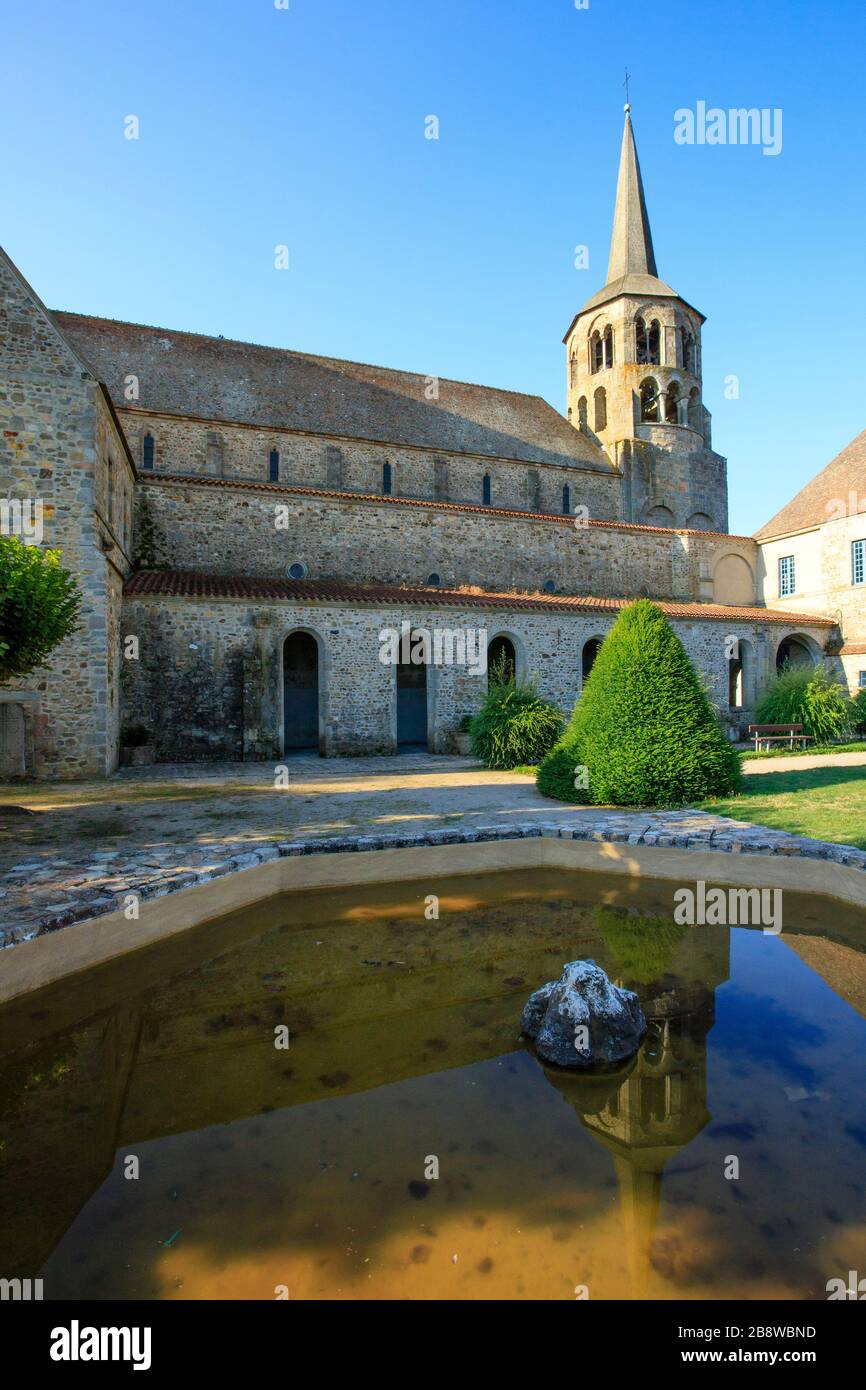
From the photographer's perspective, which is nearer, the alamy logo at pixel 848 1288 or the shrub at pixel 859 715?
the alamy logo at pixel 848 1288

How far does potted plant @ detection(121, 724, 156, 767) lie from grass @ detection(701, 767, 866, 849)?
1177 cm

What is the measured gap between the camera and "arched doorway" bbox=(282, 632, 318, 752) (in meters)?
21.5

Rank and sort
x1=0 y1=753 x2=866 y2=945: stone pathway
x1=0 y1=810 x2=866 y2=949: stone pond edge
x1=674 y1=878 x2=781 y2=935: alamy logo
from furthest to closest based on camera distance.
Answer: x1=674 y1=878 x2=781 y2=935: alamy logo
x1=0 y1=753 x2=866 y2=945: stone pathway
x1=0 y1=810 x2=866 y2=949: stone pond edge

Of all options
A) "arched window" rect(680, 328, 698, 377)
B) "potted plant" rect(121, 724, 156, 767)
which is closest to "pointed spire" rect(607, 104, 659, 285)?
"arched window" rect(680, 328, 698, 377)

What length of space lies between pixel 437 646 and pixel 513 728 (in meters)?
3.89

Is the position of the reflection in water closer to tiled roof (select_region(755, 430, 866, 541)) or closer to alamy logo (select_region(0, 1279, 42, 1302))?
alamy logo (select_region(0, 1279, 42, 1302))

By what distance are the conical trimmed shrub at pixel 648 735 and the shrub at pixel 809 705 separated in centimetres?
1137

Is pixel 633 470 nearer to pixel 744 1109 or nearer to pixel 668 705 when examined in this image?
pixel 668 705

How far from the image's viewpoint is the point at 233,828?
8203 millimetres

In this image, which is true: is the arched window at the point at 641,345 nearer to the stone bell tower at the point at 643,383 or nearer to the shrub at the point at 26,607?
the stone bell tower at the point at 643,383

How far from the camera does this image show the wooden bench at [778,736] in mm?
18406

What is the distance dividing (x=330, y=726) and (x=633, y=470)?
1902 cm

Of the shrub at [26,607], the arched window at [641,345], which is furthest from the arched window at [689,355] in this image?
the shrub at [26,607]
